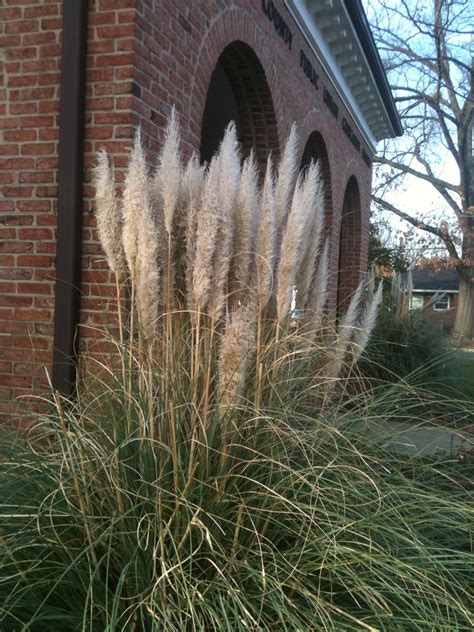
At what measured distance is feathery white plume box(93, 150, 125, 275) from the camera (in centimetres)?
296

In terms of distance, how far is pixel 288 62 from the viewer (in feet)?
25.7

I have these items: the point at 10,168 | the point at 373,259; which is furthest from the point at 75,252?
the point at 373,259

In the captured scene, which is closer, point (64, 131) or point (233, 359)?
point (233, 359)

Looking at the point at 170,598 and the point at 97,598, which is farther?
the point at 97,598

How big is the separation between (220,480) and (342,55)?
917 cm

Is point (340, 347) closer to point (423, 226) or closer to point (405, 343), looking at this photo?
point (405, 343)

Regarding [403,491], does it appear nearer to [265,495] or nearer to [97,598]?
[265,495]

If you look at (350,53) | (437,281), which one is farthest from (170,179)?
(437,281)

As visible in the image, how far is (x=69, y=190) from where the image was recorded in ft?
13.6

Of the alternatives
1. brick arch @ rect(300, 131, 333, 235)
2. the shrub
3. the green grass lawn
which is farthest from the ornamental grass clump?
brick arch @ rect(300, 131, 333, 235)

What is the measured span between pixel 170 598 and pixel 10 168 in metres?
3.24

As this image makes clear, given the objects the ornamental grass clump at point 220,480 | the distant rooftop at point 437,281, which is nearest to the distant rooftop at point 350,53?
the ornamental grass clump at point 220,480

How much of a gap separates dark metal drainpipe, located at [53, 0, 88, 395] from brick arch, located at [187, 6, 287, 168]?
1109mm

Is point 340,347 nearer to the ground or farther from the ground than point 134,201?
nearer to the ground
